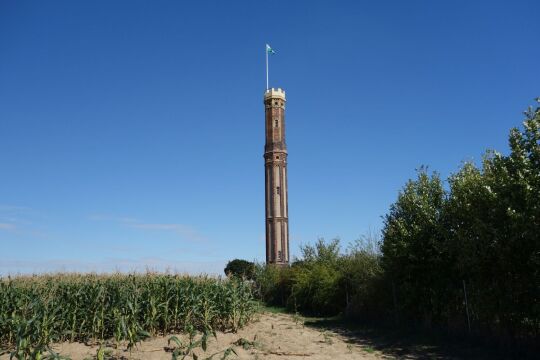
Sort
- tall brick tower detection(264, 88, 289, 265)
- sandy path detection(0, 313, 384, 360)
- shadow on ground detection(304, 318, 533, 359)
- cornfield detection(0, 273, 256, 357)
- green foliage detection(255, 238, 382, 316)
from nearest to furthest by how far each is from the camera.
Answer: sandy path detection(0, 313, 384, 360)
shadow on ground detection(304, 318, 533, 359)
cornfield detection(0, 273, 256, 357)
green foliage detection(255, 238, 382, 316)
tall brick tower detection(264, 88, 289, 265)

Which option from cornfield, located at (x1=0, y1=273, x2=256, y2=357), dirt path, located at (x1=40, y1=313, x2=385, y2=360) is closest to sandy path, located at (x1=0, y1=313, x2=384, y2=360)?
dirt path, located at (x1=40, y1=313, x2=385, y2=360)

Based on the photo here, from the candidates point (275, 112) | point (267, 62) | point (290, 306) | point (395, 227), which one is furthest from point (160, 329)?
point (267, 62)

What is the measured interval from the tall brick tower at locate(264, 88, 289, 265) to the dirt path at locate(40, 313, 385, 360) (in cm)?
3578

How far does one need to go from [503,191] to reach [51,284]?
14698 millimetres

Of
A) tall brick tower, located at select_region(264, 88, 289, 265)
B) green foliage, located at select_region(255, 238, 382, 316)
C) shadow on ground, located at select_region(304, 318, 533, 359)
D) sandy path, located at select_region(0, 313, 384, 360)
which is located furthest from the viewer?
tall brick tower, located at select_region(264, 88, 289, 265)

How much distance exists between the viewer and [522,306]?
1284 centimetres

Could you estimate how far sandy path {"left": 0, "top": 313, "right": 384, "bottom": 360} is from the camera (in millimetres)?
11562

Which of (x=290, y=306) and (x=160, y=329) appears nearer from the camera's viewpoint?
(x=160, y=329)

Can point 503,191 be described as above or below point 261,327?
above

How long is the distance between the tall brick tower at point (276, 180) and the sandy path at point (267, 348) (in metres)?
35.8

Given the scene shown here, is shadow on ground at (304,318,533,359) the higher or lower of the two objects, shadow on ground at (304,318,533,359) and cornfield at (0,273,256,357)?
the lower

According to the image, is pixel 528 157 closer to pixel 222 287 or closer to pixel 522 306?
pixel 522 306

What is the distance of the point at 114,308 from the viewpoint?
13.5m

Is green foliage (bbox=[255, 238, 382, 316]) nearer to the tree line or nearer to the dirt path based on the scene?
the tree line
